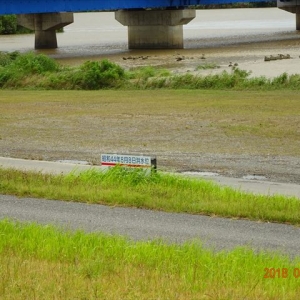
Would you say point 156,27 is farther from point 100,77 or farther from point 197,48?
point 100,77

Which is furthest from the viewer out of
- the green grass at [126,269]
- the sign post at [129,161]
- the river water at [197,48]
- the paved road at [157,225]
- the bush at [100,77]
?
the river water at [197,48]

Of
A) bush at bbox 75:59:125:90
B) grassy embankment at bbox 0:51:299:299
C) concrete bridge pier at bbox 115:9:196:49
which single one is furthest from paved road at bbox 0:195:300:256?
concrete bridge pier at bbox 115:9:196:49

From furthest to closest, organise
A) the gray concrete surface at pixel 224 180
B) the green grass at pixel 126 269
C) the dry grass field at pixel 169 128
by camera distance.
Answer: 1. the dry grass field at pixel 169 128
2. the gray concrete surface at pixel 224 180
3. the green grass at pixel 126 269

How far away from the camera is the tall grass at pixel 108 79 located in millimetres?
37188

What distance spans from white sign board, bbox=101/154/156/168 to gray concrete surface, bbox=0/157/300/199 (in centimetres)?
118

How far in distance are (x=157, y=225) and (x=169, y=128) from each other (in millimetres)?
13463

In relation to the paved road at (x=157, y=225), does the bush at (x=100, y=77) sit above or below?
below

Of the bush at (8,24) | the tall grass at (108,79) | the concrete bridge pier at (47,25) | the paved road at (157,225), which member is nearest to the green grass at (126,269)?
the paved road at (157,225)

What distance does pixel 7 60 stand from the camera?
48.7 meters


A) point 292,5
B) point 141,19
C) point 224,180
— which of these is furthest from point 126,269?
point 292,5

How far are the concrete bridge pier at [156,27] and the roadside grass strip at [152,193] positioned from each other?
6703cm

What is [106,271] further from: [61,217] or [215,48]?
[215,48]

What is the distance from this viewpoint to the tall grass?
1464 inches

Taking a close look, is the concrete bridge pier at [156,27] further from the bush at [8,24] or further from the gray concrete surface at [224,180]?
the gray concrete surface at [224,180]
